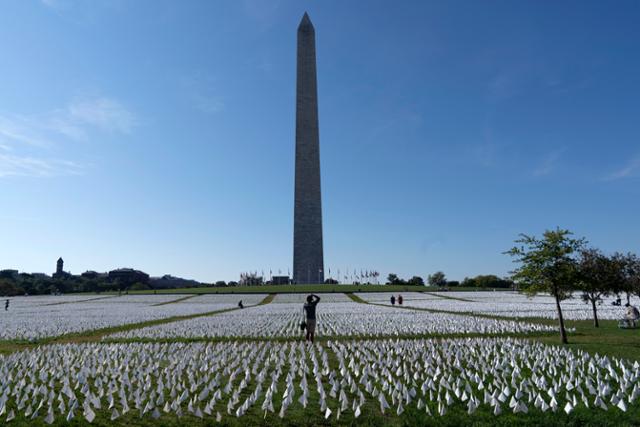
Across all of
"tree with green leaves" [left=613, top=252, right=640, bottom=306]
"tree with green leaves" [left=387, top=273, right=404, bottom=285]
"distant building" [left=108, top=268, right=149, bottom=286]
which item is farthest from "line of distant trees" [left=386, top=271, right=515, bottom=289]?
"distant building" [left=108, top=268, right=149, bottom=286]

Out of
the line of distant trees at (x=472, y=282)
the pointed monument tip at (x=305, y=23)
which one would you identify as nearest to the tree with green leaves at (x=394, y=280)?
the line of distant trees at (x=472, y=282)

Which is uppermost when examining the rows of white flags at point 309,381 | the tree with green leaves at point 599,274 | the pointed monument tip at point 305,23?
the pointed monument tip at point 305,23

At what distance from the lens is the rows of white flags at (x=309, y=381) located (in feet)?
25.1

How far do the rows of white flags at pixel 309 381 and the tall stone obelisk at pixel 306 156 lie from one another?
53.9 meters

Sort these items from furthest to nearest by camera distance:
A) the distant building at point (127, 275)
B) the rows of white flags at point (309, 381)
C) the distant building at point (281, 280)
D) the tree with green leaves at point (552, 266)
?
1. the distant building at point (127, 275)
2. the distant building at point (281, 280)
3. the tree with green leaves at point (552, 266)
4. the rows of white flags at point (309, 381)

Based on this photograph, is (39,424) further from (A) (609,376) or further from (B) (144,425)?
(A) (609,376)

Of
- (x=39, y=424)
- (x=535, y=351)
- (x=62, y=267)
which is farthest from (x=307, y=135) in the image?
(x=62, y=267)

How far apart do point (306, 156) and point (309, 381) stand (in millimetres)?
60590

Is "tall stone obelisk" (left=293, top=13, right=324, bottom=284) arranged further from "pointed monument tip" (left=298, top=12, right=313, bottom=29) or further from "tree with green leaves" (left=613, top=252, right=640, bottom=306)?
"tree with green leaves" (left=613, top=252, right=640, bottom=306)

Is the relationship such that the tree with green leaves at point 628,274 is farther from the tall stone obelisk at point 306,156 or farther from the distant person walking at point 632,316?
the tall stone obelisk at point 306,156

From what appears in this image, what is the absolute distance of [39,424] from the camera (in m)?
7.25

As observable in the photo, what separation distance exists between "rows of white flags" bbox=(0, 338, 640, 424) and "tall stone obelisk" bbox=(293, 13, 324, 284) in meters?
53.9

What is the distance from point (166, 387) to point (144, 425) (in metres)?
2.33

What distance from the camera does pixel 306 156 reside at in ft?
227
